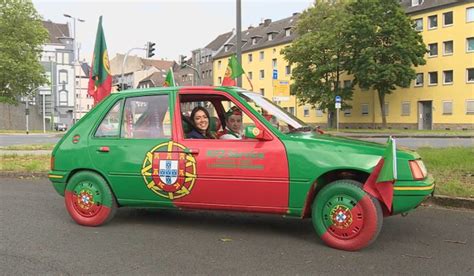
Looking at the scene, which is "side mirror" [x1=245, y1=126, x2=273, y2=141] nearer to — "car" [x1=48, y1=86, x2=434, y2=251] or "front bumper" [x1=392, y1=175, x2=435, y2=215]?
"car" [x1=48, y1=86, x2=434, y2=251]

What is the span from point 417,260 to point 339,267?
31.7 inches

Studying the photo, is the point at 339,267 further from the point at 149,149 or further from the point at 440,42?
the point at 440,42

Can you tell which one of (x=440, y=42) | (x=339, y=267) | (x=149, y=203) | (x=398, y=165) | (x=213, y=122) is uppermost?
(x=440, y=42)

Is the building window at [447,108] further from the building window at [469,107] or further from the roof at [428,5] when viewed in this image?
the roof at [428,5]

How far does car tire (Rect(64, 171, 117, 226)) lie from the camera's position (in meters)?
5.91

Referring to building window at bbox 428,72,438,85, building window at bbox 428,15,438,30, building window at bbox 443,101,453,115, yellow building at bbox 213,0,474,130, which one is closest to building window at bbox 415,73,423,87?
yellow building at bbox 213,0,474,130

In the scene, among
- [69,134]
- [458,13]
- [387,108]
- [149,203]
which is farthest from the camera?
[387,108]

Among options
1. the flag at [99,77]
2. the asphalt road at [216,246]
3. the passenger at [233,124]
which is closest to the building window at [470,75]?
the flag at [99,77]

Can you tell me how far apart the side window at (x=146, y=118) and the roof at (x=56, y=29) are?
9995 centimetres

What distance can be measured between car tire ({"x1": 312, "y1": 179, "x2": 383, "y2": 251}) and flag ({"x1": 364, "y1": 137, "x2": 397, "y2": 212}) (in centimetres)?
8

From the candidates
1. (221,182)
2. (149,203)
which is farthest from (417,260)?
(149,203)

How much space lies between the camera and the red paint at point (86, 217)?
5.94 m

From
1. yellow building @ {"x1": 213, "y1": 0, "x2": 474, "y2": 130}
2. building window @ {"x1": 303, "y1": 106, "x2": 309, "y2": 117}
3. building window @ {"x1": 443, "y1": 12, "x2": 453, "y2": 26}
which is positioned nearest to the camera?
yellow building @ {"x1": 213, "y1": 0, "x2": 474, "y2": 130}

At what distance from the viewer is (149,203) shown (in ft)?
18.9
